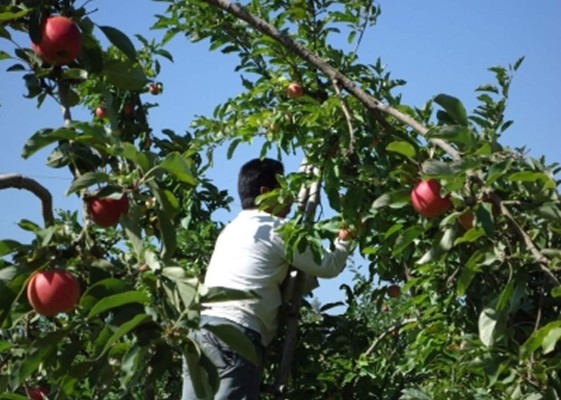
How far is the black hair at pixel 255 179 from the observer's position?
3.88m

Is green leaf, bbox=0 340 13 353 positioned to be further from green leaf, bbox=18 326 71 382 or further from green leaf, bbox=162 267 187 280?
green leaf, bbox=162 267 187 280

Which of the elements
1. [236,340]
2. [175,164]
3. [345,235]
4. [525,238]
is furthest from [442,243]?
[345,235]

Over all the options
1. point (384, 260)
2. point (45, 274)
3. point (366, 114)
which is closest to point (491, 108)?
point (366, 114)

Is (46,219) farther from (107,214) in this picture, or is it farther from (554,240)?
(554,240)

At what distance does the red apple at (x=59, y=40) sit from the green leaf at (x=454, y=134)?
34.0 inches

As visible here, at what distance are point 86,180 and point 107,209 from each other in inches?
3.7

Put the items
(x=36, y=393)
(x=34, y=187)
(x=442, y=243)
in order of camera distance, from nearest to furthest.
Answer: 1. (x=34, y=187)
2. (x=442, y=243)
3. (x=36, y=393)

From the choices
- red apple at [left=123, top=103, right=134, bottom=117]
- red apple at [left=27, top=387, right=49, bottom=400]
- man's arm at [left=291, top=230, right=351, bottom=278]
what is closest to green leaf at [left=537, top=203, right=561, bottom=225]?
man's arm at [left=291, top=230, right=351, bottom=278]

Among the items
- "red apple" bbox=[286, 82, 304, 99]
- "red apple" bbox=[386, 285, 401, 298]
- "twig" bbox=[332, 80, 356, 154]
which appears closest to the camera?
"twig" bbox=[332, 80, 356, 154]

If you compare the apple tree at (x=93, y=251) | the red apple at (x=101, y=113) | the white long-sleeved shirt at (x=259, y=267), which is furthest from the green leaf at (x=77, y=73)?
the red apple at (x=101, y=113)

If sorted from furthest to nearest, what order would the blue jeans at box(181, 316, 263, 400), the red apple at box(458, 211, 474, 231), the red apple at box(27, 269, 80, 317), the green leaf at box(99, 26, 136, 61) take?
1. the blue jeans at box(181, 316, 263, 400)
2. the red apple at box(458, 211, 474, 231)
3. the green leaf at box(99, 26, 136, 61)
4. the red apple at box(27, 269, 80, 317)

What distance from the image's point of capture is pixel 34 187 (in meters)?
2.10

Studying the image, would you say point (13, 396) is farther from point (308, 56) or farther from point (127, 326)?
point (308, 56)

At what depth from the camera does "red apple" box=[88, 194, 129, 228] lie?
2008mm
